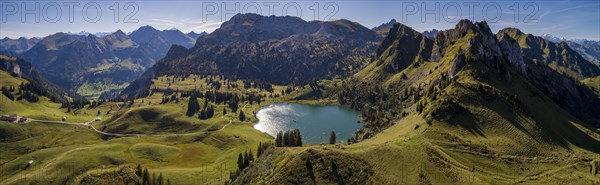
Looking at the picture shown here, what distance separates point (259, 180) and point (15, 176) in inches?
5878

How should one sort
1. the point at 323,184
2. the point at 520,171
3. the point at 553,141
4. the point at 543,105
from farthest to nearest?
the point at 543,105 < the point at 553,141 < the point at 520,171 < the point at 323,184

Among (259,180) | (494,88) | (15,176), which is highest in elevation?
(494,88)

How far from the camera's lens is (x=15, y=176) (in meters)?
190

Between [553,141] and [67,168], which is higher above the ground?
[553,141]

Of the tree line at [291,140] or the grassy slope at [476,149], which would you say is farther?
the tree line at [291,140]

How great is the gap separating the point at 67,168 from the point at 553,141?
20566 cm

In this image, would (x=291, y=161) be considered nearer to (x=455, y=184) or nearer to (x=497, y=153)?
(x=455, y=184)

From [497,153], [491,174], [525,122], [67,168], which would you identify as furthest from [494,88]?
[67,168]

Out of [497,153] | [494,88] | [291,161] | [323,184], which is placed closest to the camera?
[323,184]

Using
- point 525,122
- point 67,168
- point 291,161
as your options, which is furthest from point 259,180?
point 67,168

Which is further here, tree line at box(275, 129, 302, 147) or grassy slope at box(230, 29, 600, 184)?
tree line at box(275, 129, 302, 147)

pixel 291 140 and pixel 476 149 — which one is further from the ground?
pixel 476 149

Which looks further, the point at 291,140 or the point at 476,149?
the point at 291,140

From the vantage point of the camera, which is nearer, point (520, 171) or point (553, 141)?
point (520, 171)
